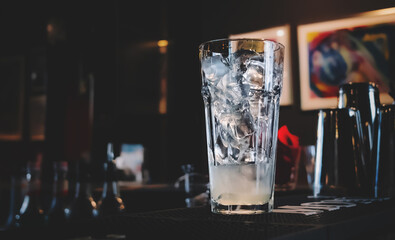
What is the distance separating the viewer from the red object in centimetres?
112

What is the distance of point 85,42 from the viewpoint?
3896mm

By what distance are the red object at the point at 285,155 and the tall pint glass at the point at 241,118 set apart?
38 cm

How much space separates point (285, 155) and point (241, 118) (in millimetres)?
562

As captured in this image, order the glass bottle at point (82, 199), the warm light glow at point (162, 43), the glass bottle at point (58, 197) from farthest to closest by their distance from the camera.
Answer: the warm light glow at point (162, 43), the glass bottle at point (58, 197), the glass bottle at point (82, 199)

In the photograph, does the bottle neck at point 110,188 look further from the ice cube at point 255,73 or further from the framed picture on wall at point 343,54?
the framed picture on wall at point 343,54

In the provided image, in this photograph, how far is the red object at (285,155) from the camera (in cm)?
112

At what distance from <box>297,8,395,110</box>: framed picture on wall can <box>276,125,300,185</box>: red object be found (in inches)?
85.6

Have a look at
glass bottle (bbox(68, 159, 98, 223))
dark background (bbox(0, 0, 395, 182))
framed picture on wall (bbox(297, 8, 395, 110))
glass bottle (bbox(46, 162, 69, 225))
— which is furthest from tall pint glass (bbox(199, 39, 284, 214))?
dark background (bbox(0, 0, 395, 182))

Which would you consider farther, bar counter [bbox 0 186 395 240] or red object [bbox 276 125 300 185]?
red object [bbox 276 125 300 185]

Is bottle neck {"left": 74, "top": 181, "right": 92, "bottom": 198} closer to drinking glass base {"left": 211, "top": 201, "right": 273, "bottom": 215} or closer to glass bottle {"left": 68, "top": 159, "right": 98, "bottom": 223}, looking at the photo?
glass bottle {"left": 68, "top": 159, "right": 98, "bottom": 223}

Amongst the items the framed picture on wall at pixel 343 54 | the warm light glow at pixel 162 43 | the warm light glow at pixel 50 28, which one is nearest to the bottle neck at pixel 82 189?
the framed picture on wall at pixel 343 54

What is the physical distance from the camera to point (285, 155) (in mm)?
1201

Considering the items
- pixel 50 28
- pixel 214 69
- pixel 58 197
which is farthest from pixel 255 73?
pixel 50 28

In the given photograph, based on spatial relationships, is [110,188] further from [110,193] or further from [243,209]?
[243,209]
